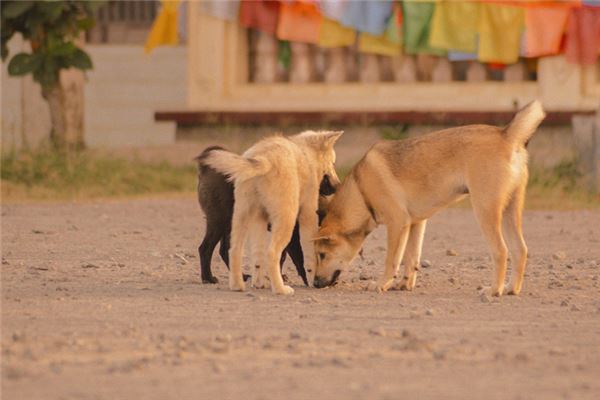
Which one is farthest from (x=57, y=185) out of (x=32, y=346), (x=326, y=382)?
(x=326, y=382)

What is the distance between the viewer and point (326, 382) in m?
6.02

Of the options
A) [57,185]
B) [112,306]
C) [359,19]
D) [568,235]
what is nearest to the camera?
[112,306]

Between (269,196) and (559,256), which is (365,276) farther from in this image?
(559,256)

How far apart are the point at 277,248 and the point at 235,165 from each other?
666mm

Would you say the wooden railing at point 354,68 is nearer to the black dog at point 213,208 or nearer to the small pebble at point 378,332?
the black dog at point 213,208

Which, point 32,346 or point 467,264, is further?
point 467,264

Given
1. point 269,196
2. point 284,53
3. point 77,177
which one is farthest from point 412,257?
point 284,53

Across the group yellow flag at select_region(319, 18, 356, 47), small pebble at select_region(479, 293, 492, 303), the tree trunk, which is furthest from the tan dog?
yellow flag at select_region(319, 18, 356, 47)

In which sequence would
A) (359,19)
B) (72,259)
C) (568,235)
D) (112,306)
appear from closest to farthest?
(112,306) < (72,259) < (568,235) < (359,19)

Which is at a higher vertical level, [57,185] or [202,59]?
[202,59]

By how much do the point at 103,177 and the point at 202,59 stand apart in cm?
322

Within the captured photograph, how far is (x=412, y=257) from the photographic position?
9.61 metres

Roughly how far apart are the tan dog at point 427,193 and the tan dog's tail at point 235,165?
0.93 metres

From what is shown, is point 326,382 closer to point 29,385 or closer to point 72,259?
point 29,385
